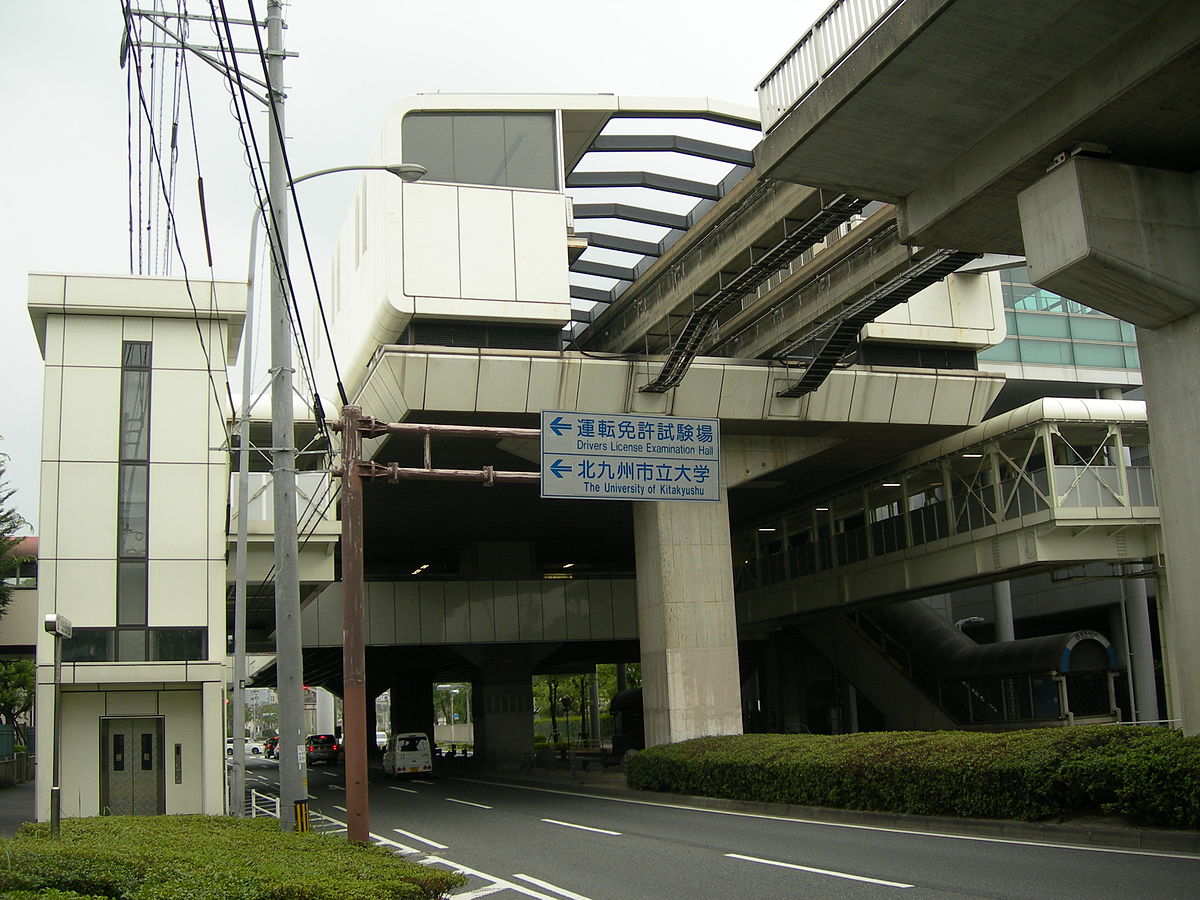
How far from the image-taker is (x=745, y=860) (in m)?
15.9

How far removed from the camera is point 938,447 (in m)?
35.0

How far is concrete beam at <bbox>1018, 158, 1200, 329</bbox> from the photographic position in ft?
48.9

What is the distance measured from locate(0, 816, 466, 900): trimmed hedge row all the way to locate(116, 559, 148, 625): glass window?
13427 mm

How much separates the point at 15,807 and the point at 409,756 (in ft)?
63.8

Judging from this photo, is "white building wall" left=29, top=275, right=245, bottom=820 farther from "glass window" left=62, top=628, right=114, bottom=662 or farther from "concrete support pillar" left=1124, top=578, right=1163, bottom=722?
"concrete support pillar" left=1124, top=578, right=1163, bottom=722

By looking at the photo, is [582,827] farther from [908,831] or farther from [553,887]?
[553,887]

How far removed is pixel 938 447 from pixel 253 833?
25166mm

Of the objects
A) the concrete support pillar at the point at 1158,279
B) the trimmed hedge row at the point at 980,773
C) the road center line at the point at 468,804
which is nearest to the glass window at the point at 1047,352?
the trimmed hedge row at the point at 980,773

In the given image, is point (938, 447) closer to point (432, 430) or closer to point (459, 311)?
point (459, 311)

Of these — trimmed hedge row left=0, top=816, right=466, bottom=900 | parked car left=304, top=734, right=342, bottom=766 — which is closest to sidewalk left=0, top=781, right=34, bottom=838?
trimmed hedge row left=0, top=816, right=466, bottom=900

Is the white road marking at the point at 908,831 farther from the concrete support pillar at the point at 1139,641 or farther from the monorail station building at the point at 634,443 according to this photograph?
the concrete support pillar at the point at 1139,641

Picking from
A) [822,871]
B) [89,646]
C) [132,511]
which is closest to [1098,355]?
[132,511]

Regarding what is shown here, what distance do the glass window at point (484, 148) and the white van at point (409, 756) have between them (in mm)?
27878

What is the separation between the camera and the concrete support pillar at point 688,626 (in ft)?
104
